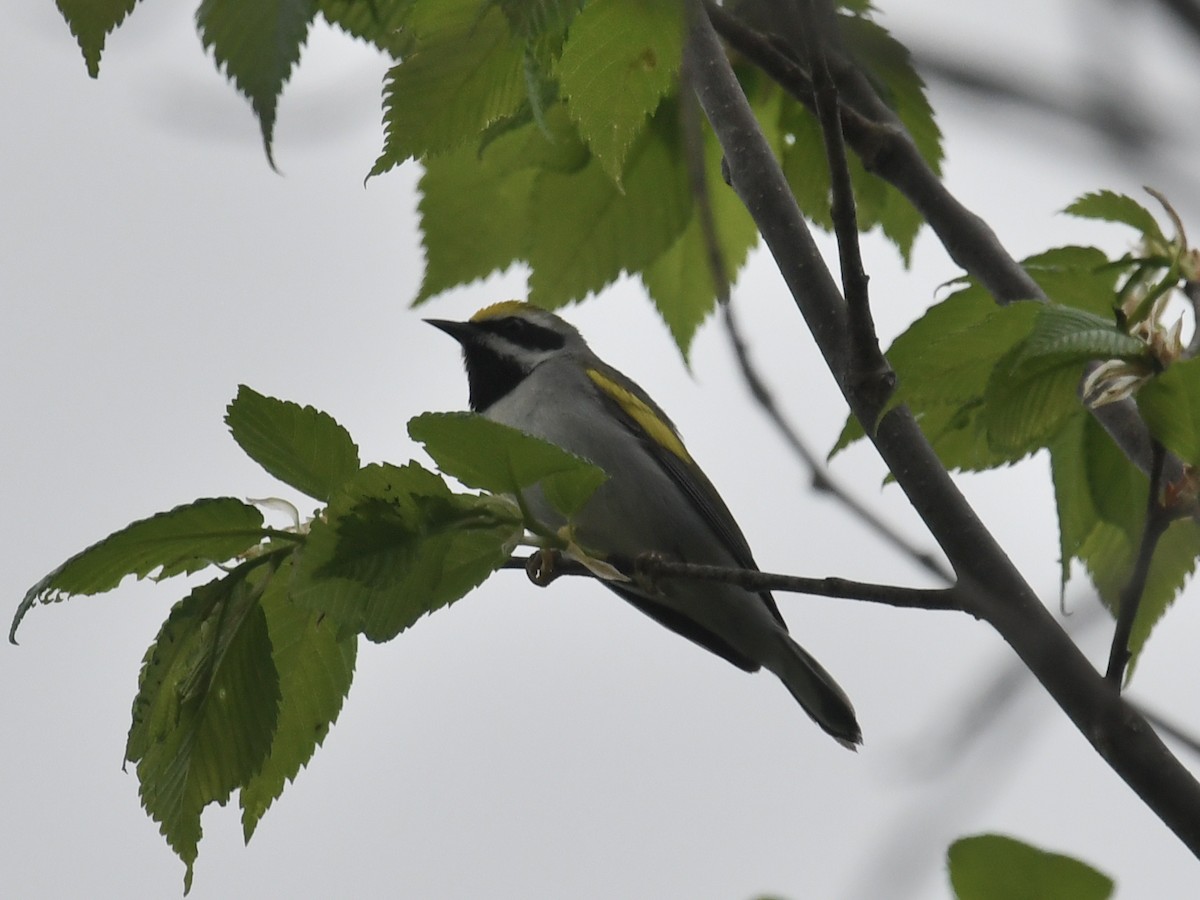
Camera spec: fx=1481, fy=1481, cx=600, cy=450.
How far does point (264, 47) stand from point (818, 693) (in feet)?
8.78

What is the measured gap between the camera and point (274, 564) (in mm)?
1971

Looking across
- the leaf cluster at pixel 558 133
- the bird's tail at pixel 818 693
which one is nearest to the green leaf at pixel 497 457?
the leaf cluster at pixel 558 133

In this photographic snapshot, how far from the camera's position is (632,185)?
288 cm

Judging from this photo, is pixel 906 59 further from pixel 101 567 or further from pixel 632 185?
pixel 632 185

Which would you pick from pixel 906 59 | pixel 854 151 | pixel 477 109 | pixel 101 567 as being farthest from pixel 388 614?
pixel 854 151

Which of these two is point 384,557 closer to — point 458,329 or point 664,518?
point 664,518

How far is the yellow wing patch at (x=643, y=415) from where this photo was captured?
4.65 metres

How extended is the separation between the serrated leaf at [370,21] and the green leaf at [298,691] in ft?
3.03

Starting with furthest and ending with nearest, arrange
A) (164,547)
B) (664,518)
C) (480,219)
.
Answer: (664,518) → (480,219) → (164,547)

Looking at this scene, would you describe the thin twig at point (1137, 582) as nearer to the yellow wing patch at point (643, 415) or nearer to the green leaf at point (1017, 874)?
the green leaf at point (1017, 874)

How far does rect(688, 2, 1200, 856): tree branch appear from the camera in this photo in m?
1.71

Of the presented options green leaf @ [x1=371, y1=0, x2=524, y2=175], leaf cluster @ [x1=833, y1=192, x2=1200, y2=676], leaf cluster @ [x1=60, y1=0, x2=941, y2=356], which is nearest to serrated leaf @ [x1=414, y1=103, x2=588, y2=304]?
leaf cluster @ [x1=60, y1=0, x2=941, y2=356]

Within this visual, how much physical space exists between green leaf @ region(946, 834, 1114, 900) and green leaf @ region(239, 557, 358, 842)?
0.94 meters

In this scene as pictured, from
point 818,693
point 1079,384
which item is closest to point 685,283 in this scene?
point 1079,384
